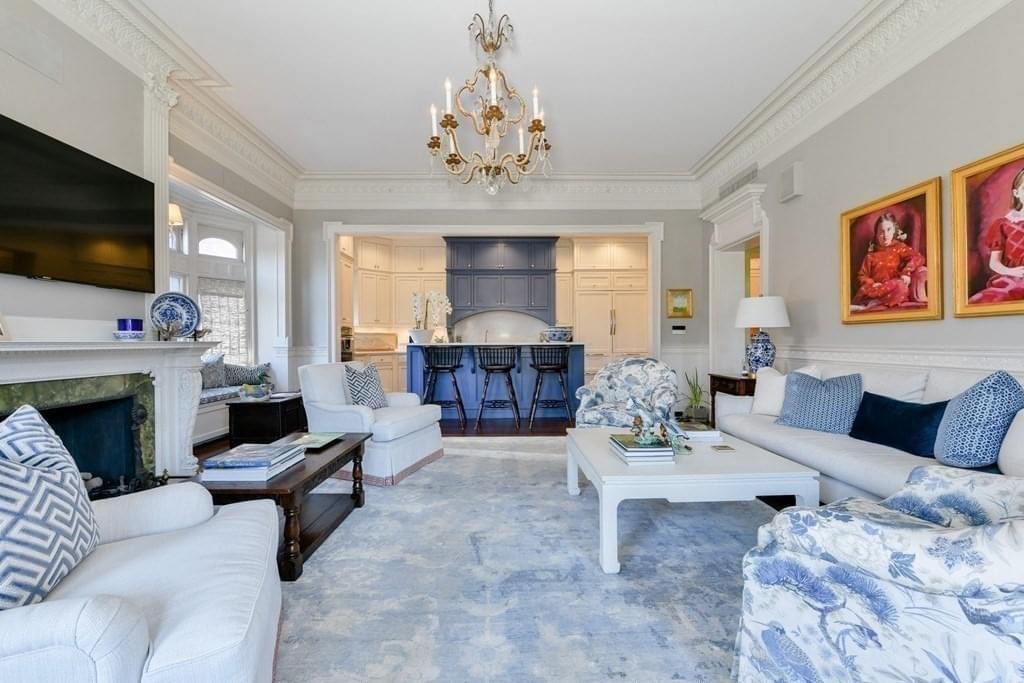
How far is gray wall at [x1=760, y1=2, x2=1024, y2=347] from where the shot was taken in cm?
236

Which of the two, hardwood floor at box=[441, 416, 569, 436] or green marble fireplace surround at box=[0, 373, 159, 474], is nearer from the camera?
green marble fireplace surround at box=[0, 373, 159, 474]

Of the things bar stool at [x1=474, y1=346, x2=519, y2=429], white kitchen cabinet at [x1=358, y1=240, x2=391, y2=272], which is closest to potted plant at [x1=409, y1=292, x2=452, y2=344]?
bar stool at [x1=474, y1=346, x2=519, y2=429]

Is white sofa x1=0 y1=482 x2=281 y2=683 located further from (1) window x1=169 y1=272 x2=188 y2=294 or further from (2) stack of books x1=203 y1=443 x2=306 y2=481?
(1) window x1=169 y1=272 x2=188 y2=294

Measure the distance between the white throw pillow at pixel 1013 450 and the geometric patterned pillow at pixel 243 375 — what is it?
5.82 meters

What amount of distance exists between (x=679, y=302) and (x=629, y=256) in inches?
94.1

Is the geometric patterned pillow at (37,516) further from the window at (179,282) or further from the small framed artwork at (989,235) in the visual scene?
the window at (179,282)

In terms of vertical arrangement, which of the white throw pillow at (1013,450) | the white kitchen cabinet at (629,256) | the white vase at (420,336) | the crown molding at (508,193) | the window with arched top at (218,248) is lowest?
the white throw pillow at (1013,450)

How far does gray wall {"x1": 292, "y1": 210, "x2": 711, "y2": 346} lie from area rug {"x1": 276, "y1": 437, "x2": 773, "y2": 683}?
3.42 meters

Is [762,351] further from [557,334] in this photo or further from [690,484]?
[557,334]

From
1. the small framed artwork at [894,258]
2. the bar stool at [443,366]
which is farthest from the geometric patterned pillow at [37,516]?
the bar stool at [443,366]

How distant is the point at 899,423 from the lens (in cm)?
243

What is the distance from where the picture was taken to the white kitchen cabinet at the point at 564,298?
8.09 meters

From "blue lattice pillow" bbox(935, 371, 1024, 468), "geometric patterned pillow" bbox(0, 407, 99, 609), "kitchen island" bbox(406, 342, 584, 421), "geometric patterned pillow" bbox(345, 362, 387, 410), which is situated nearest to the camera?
"geometric patterned pillow" bbox(0, 407, 99, 609)

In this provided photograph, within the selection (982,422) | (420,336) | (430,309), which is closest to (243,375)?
(420,336)
